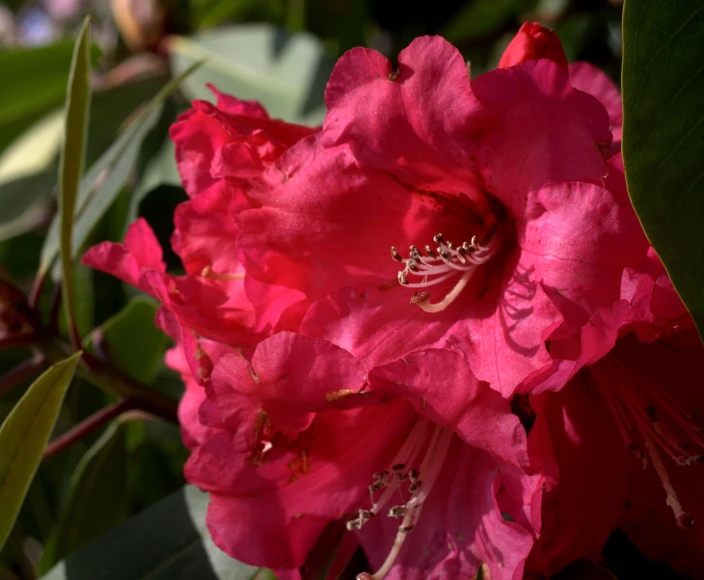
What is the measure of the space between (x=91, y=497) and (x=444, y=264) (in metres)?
0.75

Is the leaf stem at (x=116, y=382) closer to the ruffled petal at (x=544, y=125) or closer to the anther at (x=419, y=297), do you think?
the anther at (x=419, y=297)

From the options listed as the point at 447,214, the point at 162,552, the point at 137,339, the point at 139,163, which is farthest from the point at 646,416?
the point at 139,163

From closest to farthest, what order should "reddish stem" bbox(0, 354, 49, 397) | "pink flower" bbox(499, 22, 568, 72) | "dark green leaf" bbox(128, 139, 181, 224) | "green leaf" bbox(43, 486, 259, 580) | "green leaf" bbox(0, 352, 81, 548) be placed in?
"pink flower" bbox(499, 22, 568, 72) → "green leaf" bbox(0, 352, 81, 548) → "green leaf" bbox(43, 486, 259, 580) → "reddish stem" bbox(0, 354, 49, 397) → "dark green leaf" bbox(128, 139, 181, 224)

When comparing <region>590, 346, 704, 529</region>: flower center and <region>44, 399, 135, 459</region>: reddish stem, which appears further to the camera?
<region>44, 399, 135, 459</region>: reddish stem

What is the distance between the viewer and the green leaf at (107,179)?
1.05m

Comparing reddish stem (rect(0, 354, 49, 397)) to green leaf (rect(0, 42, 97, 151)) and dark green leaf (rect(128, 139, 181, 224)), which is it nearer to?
dark green leaf (rect(128, 139, 181, 224))

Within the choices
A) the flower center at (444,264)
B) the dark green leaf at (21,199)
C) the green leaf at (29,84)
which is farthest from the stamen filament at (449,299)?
the green leaf at (29,84)

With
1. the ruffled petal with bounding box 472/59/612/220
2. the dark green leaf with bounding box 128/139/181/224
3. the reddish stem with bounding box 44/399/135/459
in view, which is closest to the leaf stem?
the reddish stem with bounding box 44/399/135/459

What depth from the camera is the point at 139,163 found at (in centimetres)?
141

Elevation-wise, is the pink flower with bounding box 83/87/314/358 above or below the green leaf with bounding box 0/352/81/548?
above

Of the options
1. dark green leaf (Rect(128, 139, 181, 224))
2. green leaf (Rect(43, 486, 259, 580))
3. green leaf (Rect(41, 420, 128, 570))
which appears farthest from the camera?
dark green leaf (Rect(128, 139, 181, 224))

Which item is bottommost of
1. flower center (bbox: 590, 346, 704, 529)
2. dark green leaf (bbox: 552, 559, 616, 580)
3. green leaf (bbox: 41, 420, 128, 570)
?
green leaf (bbox: 41, 420, 128, 570)

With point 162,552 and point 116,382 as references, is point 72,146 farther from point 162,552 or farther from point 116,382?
point 162,552

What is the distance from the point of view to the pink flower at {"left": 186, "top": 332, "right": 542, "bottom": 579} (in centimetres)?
62
